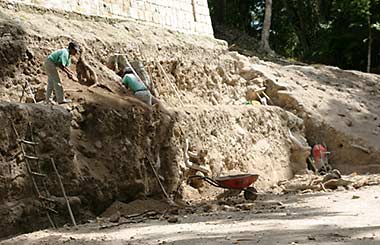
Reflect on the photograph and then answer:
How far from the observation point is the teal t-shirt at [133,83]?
11.9m

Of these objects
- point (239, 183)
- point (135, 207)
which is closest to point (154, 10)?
point (239, 183)

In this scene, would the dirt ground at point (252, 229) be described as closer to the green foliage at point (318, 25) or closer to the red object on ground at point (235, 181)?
the red object on ground at point (235, 181)

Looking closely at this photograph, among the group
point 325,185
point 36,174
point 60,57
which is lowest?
point 325,185

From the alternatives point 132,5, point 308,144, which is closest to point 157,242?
point 132,5

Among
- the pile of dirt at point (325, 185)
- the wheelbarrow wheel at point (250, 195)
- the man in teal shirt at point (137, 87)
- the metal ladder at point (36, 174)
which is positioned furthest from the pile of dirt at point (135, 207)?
the pile of dirt at point (325, 185)

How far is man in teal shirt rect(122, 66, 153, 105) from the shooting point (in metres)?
11.7

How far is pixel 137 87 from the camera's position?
39.1ft

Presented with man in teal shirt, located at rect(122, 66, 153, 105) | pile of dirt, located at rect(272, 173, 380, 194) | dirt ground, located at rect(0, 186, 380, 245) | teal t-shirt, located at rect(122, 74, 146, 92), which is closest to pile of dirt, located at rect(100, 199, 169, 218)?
dirt ground, located at rect(0, 186, 380, 245)

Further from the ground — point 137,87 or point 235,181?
point 137,87

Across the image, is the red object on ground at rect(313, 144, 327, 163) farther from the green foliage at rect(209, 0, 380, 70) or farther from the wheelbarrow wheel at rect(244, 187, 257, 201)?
the green foliage at rect(209, 0, 380, 70)

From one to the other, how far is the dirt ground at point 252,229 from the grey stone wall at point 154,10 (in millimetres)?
6196

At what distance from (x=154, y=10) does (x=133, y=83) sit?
15.3 ft

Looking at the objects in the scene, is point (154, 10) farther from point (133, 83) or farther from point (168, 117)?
point (168, 117)

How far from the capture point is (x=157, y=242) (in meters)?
6.80
